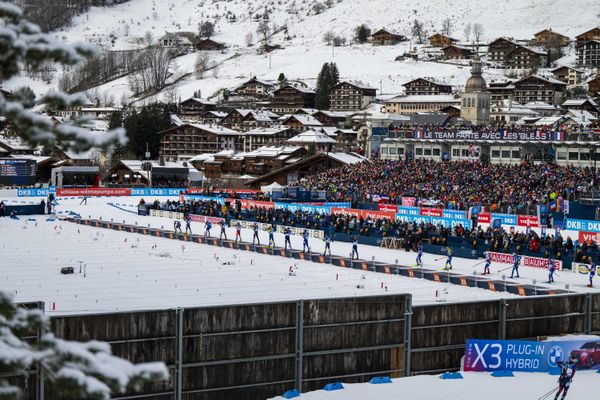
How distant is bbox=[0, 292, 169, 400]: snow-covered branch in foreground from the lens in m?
6.06

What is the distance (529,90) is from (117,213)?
72474 millimetres

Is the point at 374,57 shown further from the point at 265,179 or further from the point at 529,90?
the point at 265,179

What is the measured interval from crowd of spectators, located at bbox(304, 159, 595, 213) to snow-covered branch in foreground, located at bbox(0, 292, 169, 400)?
41.4m

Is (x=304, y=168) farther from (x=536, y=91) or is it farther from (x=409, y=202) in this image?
(x=536, y=91)

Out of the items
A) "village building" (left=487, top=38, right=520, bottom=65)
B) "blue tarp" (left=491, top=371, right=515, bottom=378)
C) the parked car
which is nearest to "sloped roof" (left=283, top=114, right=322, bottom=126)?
"village building" (left=487, top=38, right=520, bottom=65)

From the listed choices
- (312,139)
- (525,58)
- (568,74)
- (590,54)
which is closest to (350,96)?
(568,74)

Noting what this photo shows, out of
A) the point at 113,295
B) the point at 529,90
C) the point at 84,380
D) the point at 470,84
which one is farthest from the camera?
the point at 529,90

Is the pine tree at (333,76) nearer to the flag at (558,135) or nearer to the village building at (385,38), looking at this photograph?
the village building at (385,38)

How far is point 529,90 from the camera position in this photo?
117 meters

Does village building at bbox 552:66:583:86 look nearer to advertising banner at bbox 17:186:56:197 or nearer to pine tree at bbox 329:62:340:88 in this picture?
pine tree at bbox 329:62:340:88

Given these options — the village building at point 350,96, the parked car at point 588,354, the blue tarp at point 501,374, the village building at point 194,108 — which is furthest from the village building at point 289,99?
the blue tarp at point 501,374

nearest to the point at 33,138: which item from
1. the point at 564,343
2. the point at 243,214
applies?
the point at 564,343

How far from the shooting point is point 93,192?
67.9 m

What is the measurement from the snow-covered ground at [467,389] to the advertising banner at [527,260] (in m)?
14.2
